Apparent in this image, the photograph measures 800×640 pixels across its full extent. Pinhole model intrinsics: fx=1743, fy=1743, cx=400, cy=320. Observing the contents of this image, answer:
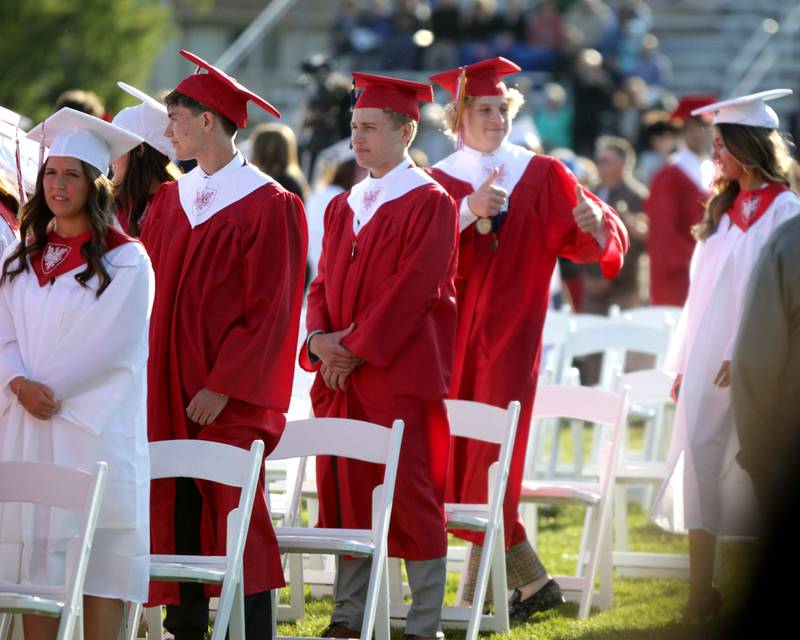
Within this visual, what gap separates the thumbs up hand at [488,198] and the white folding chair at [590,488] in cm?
84

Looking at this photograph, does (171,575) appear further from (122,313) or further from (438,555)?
(438,555)

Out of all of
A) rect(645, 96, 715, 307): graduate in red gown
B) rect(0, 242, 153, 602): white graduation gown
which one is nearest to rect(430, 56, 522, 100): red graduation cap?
rect(0, 242, 153, 602): white graduation gown

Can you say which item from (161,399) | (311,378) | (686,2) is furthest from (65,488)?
(686,2)

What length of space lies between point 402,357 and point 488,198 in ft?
2.76

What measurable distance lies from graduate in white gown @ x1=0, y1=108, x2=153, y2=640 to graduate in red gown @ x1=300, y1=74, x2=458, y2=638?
1.12 metres

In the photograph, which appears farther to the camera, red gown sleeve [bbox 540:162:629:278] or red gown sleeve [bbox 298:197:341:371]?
red gown sleeve [bbox 540:162:629:278]

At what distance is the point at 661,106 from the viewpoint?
18500 millimetres

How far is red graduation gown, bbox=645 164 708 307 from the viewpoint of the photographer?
10914mm

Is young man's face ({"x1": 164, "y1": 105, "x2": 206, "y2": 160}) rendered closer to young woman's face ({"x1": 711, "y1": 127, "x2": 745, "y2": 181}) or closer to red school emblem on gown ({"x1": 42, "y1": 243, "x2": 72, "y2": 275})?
red school emblem on gown ({"x1": 42, "y1": 243, "x2": 72, "y2": 275})

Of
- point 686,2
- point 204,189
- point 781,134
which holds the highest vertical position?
point 686,2

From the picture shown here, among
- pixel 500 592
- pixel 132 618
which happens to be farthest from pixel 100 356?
pixel 500 592

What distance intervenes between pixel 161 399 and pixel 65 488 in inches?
42.2

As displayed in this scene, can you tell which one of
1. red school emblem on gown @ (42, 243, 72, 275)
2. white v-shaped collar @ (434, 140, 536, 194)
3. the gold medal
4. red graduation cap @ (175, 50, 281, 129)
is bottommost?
red school emblem on gown @ (42, 243, 72, 275)

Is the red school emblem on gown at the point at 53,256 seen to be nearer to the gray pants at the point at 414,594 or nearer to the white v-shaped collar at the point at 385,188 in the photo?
the white v-shaped collar at the point at 385,188
